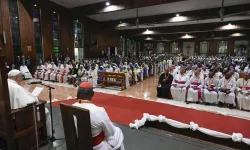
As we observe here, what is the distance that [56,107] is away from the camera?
440 cm

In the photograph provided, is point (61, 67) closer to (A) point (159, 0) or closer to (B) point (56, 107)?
(B) point (56, 107)

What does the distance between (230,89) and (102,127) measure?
4.93 meters

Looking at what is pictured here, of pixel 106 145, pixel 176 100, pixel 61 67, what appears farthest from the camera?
pixel 61 67

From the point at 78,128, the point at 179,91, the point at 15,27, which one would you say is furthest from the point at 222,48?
the point at 78,128

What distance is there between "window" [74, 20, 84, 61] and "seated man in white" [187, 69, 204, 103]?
1089cm

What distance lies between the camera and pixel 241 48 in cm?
2047

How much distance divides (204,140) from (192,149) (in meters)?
0.46

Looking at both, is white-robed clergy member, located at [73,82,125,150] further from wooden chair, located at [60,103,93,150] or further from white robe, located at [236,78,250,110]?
white robe, located at [236,78,250,110]

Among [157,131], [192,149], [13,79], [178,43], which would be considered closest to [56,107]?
[13,79]

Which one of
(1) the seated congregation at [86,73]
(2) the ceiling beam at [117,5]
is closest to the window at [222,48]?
(1) the seated congregation at [86,73]

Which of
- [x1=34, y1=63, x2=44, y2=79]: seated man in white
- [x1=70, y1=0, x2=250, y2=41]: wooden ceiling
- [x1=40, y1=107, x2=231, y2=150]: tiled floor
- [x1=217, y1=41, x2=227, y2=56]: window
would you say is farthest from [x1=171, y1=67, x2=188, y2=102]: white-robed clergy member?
[x1=217, y1=41, x2=227, y2=56]: window

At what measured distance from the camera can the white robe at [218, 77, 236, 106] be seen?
4898 millimetres

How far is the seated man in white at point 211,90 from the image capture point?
5.18 m

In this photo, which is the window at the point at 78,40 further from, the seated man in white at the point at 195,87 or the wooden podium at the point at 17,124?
the wooden podium at the point at 17,124
